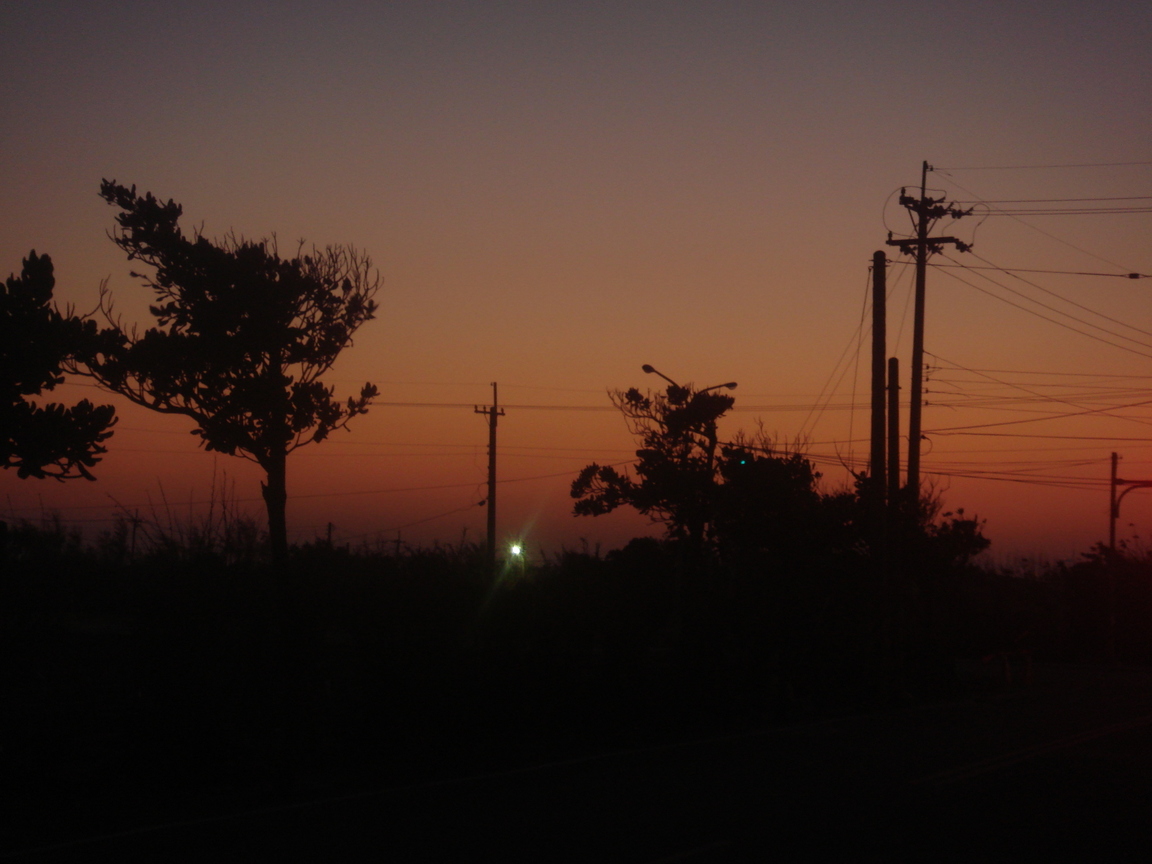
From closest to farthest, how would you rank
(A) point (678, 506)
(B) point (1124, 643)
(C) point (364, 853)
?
1. (C) point (364, 853)
2. (A) point (678, 506)
3. (B) point (1124, 643)

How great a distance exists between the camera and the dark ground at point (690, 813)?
28.7ft

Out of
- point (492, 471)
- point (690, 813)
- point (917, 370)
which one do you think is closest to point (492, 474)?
point (492, 471)

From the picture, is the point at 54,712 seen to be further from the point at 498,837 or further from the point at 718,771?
the point at 718,771

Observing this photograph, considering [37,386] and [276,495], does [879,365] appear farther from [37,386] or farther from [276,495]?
[37,386]

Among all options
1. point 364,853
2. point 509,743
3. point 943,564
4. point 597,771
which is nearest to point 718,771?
point 597,771

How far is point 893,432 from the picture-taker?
24.3 m

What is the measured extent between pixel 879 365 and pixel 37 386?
16029 mm

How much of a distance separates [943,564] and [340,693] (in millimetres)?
17656

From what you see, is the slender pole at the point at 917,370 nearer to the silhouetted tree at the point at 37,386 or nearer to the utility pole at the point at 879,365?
the utility pole at the point at 879,365

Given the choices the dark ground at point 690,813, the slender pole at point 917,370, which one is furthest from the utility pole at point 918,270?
the dark ground at point 690,813

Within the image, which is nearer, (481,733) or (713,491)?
(481,733)

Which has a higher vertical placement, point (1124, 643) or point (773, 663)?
point (773, 663)

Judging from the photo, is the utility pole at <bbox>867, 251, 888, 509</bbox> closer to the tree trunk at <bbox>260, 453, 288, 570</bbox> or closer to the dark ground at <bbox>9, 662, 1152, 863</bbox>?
the dark ground at <bbox>9, 662, 1152, 863</bbox>

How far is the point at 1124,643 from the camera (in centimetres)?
4869
